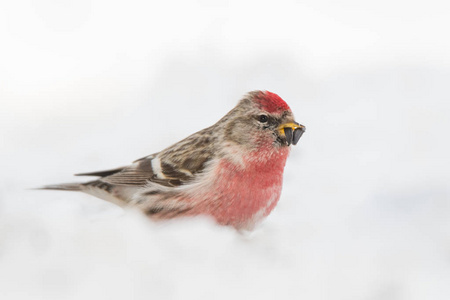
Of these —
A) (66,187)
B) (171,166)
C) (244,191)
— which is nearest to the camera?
(244,191)

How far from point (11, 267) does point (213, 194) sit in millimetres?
933

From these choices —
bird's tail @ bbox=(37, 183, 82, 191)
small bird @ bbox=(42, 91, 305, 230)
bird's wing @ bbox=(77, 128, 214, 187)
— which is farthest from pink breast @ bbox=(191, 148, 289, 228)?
bird's tail @ bbox=(37, 183, 82, 191)

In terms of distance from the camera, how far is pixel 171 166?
3547 millimetres

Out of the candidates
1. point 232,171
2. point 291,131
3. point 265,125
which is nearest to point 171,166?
point 232,171

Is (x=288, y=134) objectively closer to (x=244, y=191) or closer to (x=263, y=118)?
(x=263, y=118)

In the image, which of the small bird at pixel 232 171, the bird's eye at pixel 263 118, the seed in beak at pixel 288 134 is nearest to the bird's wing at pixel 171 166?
the small bird at pixel 232 171

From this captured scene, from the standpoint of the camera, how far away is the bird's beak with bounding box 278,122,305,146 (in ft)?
10.9

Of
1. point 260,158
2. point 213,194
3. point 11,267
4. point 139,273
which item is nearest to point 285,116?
point 260,158

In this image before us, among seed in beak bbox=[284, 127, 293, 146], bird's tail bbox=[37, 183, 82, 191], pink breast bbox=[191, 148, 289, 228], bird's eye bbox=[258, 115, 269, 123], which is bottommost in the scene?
pink breast bbox=[191, 148, 289, 228]

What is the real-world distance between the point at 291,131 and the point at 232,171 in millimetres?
329

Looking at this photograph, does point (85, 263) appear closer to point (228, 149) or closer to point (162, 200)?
point (162, 200)

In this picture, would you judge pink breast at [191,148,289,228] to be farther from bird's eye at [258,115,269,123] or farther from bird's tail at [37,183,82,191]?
bird's tail at [37,183,82,191]

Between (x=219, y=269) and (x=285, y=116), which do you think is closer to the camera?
(x=219, y=269)

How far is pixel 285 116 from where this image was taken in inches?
132
